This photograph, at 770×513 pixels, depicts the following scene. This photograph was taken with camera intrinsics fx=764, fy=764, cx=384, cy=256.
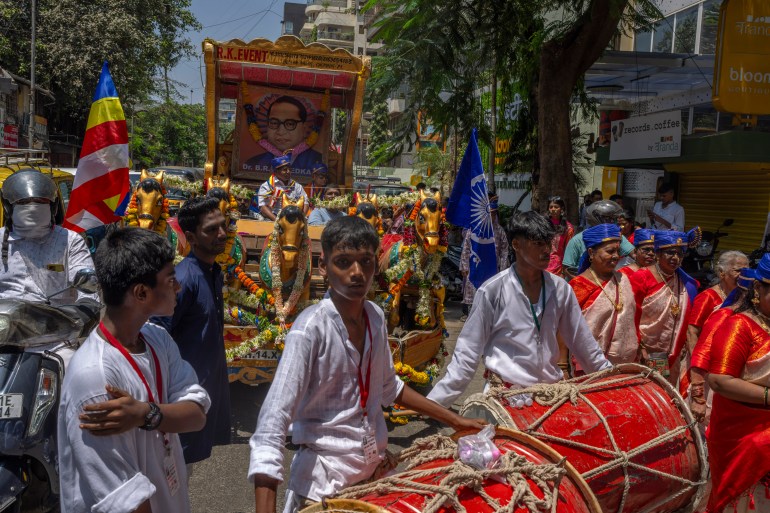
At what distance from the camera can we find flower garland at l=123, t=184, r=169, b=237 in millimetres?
6696

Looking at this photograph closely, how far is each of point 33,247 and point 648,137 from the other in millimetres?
12131

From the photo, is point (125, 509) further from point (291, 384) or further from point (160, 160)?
point (160, 160)

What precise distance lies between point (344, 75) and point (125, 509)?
879cm

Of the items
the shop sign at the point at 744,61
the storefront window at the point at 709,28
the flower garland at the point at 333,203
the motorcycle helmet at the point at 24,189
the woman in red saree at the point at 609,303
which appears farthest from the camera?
the storefront window at the point at 709,28

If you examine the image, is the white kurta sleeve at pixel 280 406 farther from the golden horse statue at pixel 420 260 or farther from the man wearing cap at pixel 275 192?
the man wearing cap at pixel 275 192

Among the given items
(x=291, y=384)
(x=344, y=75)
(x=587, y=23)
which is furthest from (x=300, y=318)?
(x=587, y=23)

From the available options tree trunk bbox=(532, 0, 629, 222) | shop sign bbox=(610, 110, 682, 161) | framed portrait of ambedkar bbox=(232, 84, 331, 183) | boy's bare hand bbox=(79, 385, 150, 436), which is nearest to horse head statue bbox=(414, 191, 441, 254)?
framed portrait of ambedkar bbox=(232, 84, 331, 183)

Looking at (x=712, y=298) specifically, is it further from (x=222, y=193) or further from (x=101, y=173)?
(x=101, y=173)

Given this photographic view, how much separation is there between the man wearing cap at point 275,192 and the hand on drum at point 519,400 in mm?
4921

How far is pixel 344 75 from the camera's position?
34.0 ft

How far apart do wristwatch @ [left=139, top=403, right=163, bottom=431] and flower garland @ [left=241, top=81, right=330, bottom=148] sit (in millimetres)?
8886

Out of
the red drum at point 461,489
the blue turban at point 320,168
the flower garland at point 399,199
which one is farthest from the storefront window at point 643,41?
the red drum at point 461,489

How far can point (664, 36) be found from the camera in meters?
16.4

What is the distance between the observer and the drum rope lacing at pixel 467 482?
2.40 meters
